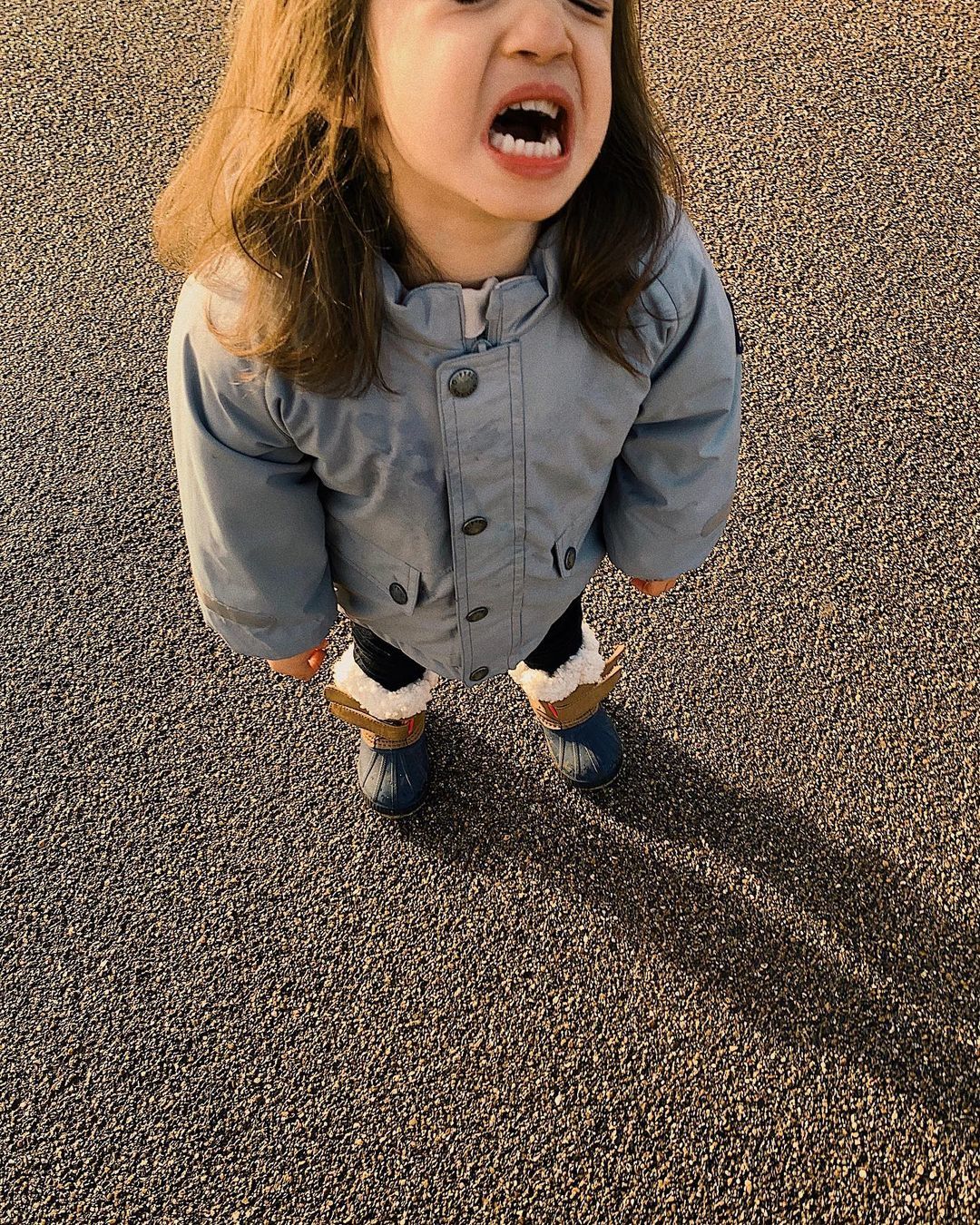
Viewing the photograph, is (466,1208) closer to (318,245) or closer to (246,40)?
(318,245)

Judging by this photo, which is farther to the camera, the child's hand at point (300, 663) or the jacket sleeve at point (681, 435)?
the child's hand at point (300, 663)

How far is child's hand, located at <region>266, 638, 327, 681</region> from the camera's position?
1.18 m

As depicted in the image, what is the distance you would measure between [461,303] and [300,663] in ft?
1.65

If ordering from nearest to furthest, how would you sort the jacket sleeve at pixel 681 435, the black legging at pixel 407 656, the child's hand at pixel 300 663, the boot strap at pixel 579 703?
the jacket sleeve at pixel 681 435 < the child's hand at pixel 300 663 < the black legging at pixel 407 656 < the boot strap at pixel 579 703

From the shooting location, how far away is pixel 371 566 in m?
1.08

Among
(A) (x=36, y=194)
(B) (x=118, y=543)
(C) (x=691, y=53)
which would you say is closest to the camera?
(B) (x=118, y=543)

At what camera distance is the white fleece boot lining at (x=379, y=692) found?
136 centimetres

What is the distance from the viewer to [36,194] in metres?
2.15

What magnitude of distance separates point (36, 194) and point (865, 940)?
2.05 metres

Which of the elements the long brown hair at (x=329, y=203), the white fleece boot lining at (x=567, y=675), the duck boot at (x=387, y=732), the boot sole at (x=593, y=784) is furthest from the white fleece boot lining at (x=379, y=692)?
the long brown hair at (x=329, y=203)

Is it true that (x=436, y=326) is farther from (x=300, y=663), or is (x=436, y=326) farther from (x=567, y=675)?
(x=567, y=675)

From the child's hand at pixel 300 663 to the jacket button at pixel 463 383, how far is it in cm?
40

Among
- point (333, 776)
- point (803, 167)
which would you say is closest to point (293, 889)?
point (333, 776)

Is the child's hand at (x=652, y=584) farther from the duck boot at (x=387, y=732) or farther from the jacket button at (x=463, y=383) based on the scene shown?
the jacket button at (x=463, y=383)
